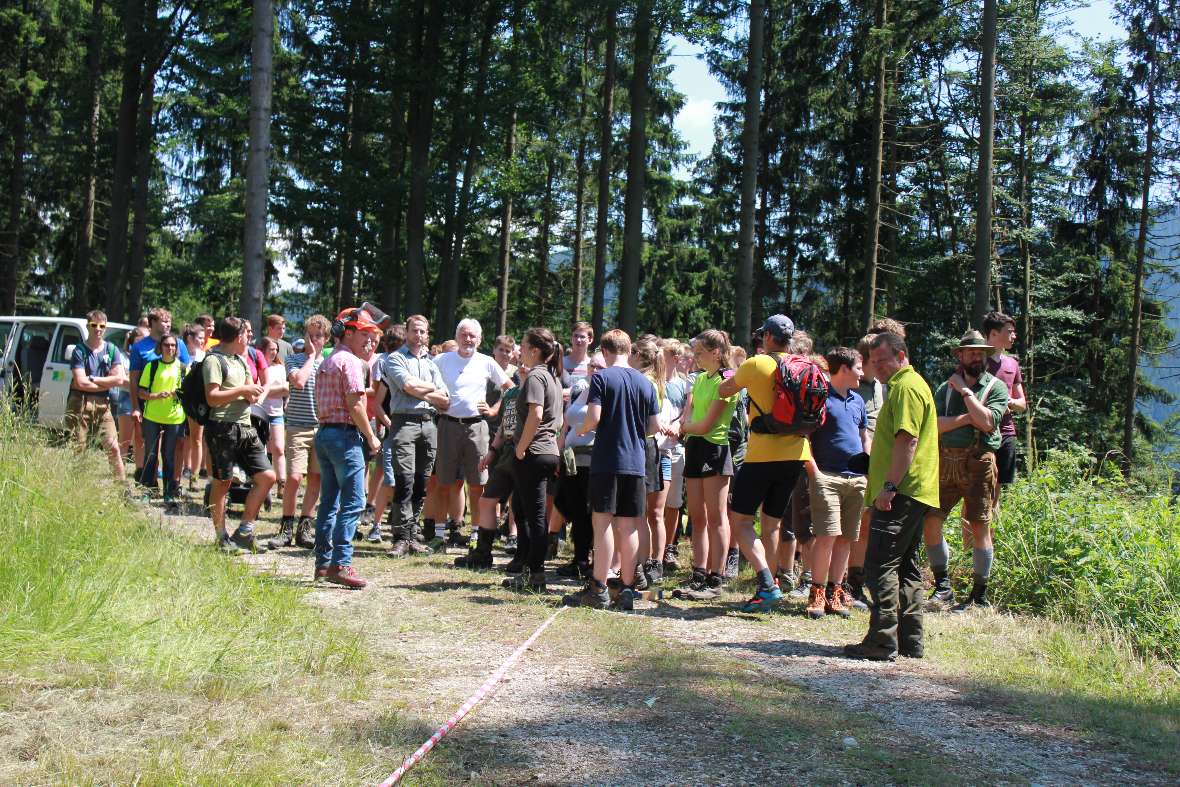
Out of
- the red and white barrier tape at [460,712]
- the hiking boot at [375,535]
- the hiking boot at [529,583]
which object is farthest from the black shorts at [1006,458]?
the hiking boot at [375,535]

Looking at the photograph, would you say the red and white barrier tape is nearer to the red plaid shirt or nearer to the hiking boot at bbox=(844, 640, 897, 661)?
the hiking boot at bbox=(844, 640, 897, 661)

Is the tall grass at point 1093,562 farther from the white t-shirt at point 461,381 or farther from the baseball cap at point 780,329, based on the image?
the white t-shirt at point 461,381

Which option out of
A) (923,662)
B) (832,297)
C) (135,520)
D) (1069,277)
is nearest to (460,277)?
(832,297)

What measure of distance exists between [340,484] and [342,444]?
0.31 meters

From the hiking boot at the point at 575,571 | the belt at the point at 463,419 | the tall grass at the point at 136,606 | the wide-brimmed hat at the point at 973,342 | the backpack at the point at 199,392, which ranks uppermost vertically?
the wide-brimmed hat at the point at 973,342

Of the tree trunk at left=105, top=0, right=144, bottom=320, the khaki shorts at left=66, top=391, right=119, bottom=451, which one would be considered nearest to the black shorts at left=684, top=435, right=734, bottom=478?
the khaki shorts at left=66, top=391, right=119, bottom=451

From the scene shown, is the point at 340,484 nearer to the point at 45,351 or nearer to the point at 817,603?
the point at 817,603

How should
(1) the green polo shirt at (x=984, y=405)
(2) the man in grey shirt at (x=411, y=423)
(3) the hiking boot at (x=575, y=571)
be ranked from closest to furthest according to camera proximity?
(1) the green polo shirt at (x=984, y=405), (3) the hiking boot at (x=575, y=571), (2) the man in grey shirt at (x=411, y=423)

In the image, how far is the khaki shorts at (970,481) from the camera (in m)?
7.57

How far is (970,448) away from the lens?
7637 millimetres

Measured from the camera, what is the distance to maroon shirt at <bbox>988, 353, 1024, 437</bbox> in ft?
26.3

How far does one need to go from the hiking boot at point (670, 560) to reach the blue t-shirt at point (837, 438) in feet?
7.80

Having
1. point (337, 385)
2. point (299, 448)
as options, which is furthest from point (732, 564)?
point (299, 448)

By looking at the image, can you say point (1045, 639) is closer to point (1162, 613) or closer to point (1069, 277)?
point (1162, 613)
